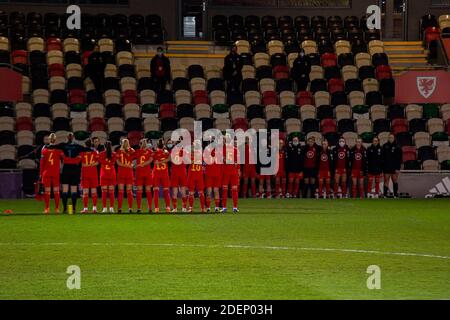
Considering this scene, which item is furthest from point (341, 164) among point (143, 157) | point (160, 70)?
point (143, 157)

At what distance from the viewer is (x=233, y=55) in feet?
102

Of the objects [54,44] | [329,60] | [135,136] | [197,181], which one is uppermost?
[54,44]

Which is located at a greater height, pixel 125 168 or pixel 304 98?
pixel 304 98

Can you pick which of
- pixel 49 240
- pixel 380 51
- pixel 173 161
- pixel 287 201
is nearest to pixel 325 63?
pixel 380 51

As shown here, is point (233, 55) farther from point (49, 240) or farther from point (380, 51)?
point (49, 240)

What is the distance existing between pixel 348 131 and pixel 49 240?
1732 cm

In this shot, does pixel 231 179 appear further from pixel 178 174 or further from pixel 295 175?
pixel 295 175

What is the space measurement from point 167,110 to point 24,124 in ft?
15.6

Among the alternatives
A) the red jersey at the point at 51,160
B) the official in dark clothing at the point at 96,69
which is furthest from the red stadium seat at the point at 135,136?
the red jersey at the point at 51,160

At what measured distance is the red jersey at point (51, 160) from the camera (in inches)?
838

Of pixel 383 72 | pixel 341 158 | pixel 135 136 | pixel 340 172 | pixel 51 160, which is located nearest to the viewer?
pixel 51 160

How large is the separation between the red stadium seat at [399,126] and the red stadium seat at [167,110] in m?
7.44

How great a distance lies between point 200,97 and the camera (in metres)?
31.0

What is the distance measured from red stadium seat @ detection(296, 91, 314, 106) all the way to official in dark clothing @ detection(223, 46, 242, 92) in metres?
2.14
